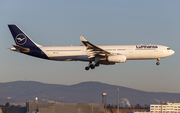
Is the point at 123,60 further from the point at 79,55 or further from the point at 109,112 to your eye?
the point at 109,112

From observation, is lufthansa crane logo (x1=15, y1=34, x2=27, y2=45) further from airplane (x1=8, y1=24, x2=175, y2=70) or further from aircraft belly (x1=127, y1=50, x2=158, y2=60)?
aircraft belly (x1=127, y1=50, x2=158, y2=60)

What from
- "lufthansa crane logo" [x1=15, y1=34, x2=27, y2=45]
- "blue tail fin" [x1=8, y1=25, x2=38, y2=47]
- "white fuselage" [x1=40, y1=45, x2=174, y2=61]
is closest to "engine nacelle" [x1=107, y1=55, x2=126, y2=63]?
"white fuselage" [x1=40, y1=45, x2=174, y2=61]

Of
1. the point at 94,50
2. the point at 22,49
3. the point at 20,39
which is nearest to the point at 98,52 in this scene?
the point at 94,50

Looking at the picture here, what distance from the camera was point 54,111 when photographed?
257 feet

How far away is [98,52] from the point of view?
2368 inches

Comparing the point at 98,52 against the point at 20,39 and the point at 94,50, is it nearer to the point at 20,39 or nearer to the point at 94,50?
the point at 94,50

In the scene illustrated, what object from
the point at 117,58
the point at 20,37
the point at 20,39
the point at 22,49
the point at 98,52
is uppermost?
the point at 20,37

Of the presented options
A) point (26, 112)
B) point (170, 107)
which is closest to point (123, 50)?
point (26, 112)

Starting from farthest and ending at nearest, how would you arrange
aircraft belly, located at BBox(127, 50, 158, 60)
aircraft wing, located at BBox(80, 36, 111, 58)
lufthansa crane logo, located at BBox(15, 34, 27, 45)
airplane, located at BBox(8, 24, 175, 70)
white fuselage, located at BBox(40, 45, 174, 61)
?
lufthansa crane logo, located at BBox(15, 34, 27, 45) < white fuselage, located at BBox(40, 45, 174, 61) < aircraft belly, located at BBox(127, 50, 158, 60) < airplane, located at BBox(8, 24, 175, 70) < aircraft wing, located at BBox(80, 36, 111, 58)

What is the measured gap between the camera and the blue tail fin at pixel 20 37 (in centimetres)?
6594

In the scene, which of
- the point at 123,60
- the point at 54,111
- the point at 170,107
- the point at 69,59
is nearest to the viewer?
the point at 123,60

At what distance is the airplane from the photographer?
197 ft

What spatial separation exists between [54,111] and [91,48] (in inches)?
1031

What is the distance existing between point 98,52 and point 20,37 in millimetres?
18426
